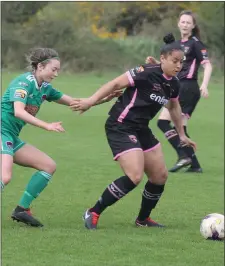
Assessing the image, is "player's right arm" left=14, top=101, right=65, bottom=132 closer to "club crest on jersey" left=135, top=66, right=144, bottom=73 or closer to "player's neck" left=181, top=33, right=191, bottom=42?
"club crest on jersey" left=135, top=66, right=144, bottom=73

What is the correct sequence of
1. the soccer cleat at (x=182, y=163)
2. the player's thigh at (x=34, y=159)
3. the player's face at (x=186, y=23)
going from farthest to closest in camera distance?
the soccer cleat at (x=182, y=163) < the player's face at (x=186, y=23) < the player's thigh at (x=34, y=159)

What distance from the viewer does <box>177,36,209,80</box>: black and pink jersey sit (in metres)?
11.2

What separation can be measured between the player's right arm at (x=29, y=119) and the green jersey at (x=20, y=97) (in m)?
0.07

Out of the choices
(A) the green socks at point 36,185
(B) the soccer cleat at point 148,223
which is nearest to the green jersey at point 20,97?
(A) the green socks at point 36,185

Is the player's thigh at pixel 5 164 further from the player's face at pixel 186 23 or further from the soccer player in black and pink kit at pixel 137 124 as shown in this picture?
the player's face at pixel 186 23

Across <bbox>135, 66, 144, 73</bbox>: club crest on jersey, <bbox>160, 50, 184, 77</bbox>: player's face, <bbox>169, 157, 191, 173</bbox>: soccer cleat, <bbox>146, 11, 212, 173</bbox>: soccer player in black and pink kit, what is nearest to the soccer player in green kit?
<bbox>135, 66, 144, 73</bbox>: club crest on jersey

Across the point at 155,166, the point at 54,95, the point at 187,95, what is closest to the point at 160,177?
the point at 155,166

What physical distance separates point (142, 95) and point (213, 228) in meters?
1.37

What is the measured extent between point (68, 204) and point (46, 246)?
7.18ft

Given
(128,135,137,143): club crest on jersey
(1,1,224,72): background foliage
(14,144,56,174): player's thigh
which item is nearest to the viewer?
(128,135,137,143): club crest on jersey

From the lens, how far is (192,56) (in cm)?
1138

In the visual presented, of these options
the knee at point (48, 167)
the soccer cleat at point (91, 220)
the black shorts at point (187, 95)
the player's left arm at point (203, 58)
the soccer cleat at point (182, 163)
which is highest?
the knee at point (48, 167)

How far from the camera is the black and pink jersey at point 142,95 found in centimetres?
726

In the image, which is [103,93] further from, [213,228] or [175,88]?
[213,228]
